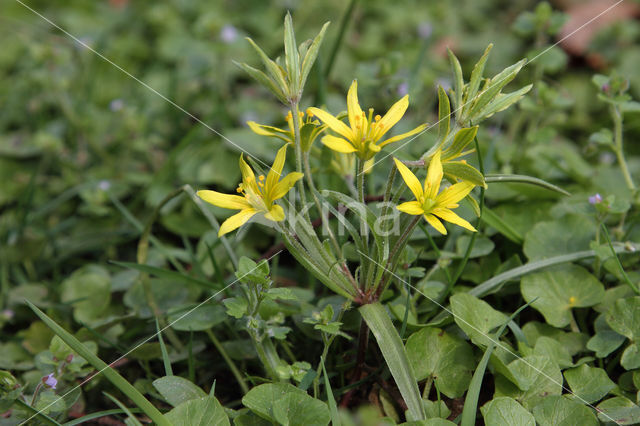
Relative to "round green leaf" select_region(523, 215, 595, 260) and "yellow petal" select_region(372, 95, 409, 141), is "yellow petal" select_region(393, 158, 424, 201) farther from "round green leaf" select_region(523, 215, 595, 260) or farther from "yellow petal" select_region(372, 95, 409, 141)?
"round green leaf" select_region(523, 215, 595, 260)

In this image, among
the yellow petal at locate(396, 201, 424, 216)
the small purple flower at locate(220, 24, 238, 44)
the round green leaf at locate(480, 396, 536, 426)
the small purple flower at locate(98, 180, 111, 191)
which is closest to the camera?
the yellow petal at locate(396, 201, 424, 216)

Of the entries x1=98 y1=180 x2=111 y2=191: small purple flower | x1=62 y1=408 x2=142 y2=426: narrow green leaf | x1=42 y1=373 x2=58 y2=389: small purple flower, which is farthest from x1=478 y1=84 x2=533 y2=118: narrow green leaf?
x1=98 y1=180 x2=111 y2=191: small purple flower

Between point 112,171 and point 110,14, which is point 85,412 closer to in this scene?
point 112,171

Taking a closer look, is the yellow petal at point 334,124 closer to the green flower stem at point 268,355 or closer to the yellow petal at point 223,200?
the yellow petal at point 223,200

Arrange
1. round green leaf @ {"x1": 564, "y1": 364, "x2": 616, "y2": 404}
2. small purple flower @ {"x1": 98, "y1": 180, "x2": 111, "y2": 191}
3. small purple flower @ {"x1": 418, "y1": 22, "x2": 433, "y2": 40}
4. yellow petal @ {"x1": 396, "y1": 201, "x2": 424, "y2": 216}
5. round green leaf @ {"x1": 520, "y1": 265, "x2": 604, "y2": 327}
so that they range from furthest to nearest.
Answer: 1. small purple flower @ {"x1": 418, "y1": 22, "x2": 433, "y2": 40}
2. small purple flower @ {"x1": 98, "y1": 180, "x2": 111, "y2": 191}
3. round green leaf @ {"x1": 520, "y1": 265, "x2": 604, "y2": 327}
4. round green leaf @ {"x1": 564, "y1": 364, "x2": 616, "y2": 404}
5. yellow petal @ {"x1": 396, "y1": 201, "x2": 424, "y2": 216}

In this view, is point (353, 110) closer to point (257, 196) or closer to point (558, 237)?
point (257, 196)

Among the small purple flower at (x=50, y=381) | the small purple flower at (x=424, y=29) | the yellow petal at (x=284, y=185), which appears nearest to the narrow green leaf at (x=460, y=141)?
the yellow petal at (x=284, y=185)
